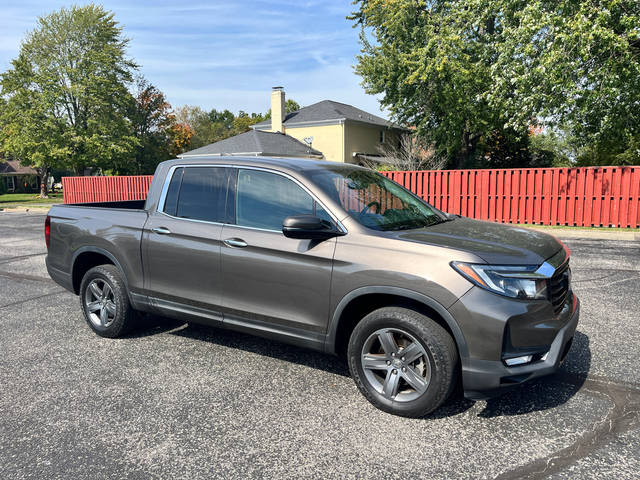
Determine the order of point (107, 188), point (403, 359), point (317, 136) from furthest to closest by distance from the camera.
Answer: point (317, 136), point (107, 188), point (403, 359)

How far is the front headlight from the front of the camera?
297 cm

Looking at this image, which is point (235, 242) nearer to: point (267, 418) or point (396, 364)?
point (267, 418)

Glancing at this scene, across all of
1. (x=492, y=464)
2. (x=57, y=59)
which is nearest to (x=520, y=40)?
(x=492, y=464)

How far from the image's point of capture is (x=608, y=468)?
2639 millimetres

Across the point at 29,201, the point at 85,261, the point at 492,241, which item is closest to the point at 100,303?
the point at 85,261

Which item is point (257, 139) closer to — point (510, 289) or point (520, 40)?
point (520, 40)

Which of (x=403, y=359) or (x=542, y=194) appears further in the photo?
(x=542, y=194)

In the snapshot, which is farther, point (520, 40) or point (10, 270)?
point (520, 40)

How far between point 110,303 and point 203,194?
1.63 metres

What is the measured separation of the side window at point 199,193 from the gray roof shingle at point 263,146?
1047 inches

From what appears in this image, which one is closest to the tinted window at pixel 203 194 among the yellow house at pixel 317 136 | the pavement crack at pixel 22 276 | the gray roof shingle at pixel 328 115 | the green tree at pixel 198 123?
the pavement crack at pixel 22 276

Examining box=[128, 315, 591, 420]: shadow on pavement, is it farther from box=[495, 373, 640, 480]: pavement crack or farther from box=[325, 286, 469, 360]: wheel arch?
box=[325, 286, 469, 360]: wheel arch

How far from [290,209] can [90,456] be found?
2.13 m

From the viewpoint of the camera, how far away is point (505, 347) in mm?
2920
